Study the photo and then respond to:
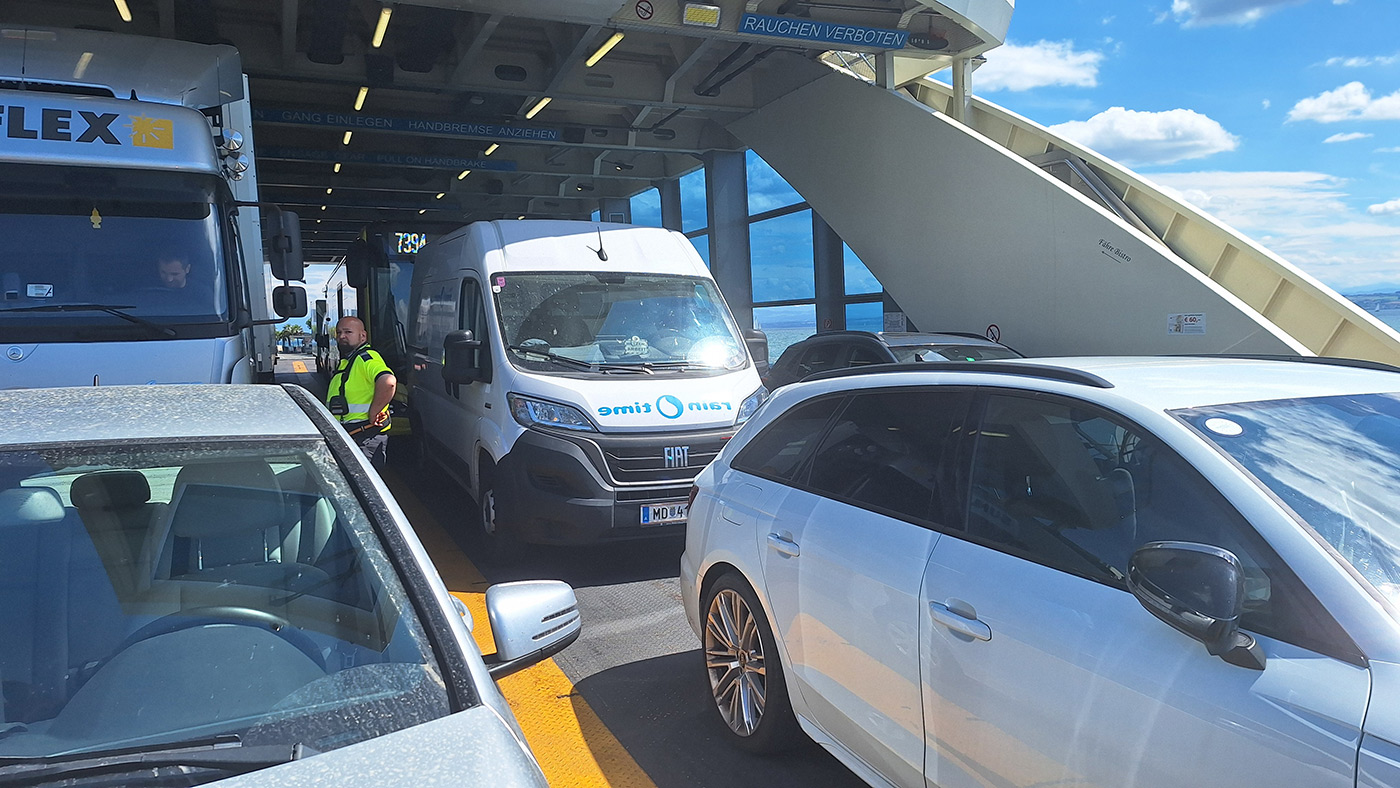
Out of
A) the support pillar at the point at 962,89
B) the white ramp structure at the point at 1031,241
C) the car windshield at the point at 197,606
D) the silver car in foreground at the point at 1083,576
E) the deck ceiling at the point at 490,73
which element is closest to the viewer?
the car windshield at the point at 197,606

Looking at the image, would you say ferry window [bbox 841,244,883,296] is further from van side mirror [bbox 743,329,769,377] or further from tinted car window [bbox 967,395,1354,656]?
tinted car window [bbox 967,395,1354,656]

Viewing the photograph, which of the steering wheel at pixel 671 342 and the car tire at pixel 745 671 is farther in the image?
the steering wheel at pixel 671 342

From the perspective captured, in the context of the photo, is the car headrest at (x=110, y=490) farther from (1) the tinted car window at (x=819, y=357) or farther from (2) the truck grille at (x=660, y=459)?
(1) the tinted car window at (x=819, y=357)

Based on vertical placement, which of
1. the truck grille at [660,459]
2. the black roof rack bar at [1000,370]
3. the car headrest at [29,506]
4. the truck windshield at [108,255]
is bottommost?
the truck grille at [660,459]

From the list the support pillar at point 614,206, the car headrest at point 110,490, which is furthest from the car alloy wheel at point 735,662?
the support pillar at point 614,206

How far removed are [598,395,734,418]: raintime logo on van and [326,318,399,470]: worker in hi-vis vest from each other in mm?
1703

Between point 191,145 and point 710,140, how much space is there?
55.8ft

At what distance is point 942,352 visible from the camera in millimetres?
9734

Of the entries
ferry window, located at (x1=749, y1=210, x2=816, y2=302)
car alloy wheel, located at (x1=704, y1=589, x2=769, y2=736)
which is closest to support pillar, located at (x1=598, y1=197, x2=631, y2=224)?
ferry window, located at (x1=749, y1=210, x2=816, y2=302)

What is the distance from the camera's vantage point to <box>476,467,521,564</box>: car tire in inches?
252

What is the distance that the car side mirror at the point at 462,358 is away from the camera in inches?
267

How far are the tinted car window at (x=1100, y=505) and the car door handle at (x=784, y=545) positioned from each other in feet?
2.37

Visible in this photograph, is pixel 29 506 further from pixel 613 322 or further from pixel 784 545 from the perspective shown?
pixel 613 322

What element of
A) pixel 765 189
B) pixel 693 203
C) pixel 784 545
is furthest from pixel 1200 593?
pixel 693 203
